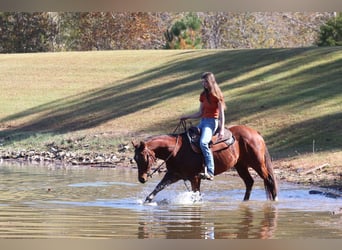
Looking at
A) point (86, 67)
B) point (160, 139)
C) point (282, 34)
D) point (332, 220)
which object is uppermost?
point (282, 34)

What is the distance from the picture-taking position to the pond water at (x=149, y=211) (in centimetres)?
834

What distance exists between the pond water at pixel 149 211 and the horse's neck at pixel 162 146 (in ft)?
2.22

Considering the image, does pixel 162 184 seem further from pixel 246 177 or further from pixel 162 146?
pixel 246 177

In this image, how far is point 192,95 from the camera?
102 feet

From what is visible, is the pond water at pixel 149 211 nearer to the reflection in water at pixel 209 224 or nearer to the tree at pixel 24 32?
the reflection in water at pixel 209 224

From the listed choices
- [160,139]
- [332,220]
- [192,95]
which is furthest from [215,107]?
[192,95]

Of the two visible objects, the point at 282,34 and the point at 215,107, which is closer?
the point at 215,107

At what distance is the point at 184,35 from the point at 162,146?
39.3 m

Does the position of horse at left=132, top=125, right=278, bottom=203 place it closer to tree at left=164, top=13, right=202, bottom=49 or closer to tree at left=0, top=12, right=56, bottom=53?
tree at left=164, top=13, right=202, bottom=49

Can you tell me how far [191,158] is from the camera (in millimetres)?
12406

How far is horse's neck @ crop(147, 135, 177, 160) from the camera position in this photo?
12219 millimetres

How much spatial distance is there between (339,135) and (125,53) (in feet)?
79.1

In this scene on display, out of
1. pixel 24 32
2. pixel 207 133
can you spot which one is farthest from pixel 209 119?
pixel 24 32
